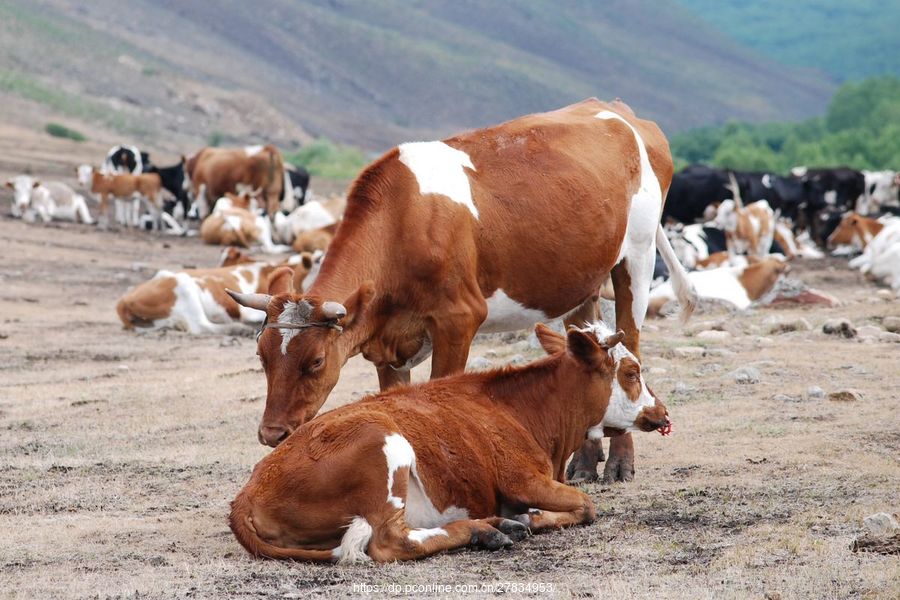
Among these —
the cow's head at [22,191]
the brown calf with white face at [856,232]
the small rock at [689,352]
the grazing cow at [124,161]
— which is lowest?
the grazing cow at [124,161]

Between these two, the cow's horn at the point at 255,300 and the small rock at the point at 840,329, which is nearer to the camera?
the cow's horn at the point at 255,300

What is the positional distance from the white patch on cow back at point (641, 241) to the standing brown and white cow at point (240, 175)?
24844 millimetres

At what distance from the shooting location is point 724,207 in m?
28.0

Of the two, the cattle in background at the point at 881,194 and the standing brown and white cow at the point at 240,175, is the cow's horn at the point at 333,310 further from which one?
the cattle in background at the point at 881,194

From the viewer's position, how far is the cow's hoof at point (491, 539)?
6871 millimetres

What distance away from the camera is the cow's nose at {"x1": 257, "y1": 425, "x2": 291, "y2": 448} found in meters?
7.49

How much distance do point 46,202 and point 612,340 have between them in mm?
24555

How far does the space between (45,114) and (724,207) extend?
4570 centimetres

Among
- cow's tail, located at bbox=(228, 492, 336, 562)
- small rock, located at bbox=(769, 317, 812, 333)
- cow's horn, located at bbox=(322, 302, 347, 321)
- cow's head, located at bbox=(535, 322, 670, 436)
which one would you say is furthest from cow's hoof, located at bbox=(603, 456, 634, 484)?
small rock, located at bbox=(769, 317, 812, 333)

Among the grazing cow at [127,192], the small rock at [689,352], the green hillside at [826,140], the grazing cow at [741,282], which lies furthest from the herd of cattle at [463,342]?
the green hillside at [826,140]

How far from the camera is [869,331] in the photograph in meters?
14.0

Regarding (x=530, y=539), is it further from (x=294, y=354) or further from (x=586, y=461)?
(x=586, y=461)

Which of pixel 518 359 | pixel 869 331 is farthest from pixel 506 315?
pixel 869 331

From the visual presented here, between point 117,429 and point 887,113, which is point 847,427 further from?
point 887,113
